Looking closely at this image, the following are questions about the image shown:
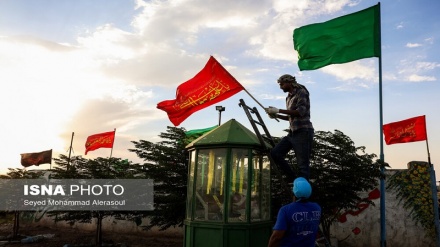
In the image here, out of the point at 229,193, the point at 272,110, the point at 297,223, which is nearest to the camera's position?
the point at 297,223

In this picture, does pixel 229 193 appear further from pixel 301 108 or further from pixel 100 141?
pixel 100 141

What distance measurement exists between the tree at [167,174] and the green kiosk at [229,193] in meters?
6.05

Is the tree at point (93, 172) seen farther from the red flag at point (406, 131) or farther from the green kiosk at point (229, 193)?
the red flag at point (406, 131)

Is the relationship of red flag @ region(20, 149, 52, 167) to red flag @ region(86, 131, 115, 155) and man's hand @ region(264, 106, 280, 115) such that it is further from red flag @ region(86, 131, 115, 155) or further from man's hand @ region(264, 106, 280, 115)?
man's hand @ region(264, 106, 280, 115)

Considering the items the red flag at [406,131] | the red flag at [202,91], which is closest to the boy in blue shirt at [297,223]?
the red flag at [202,91]

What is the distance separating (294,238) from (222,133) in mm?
4346

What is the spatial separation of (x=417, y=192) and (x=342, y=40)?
8.19 metres

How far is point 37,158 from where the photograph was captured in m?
24.8

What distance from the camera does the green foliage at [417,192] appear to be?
562 inches

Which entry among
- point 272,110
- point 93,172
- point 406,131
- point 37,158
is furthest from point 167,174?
point 37,158

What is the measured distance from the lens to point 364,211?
15203 millimetres

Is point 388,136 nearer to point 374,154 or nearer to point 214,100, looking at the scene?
point 374,154

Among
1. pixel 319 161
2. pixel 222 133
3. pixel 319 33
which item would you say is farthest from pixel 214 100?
pixel 319 161

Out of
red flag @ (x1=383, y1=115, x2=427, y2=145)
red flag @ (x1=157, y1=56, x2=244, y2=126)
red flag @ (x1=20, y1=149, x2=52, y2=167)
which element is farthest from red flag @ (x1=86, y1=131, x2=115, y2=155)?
red flag @ (x1=383, y1=115, x2=427, y2=145)
